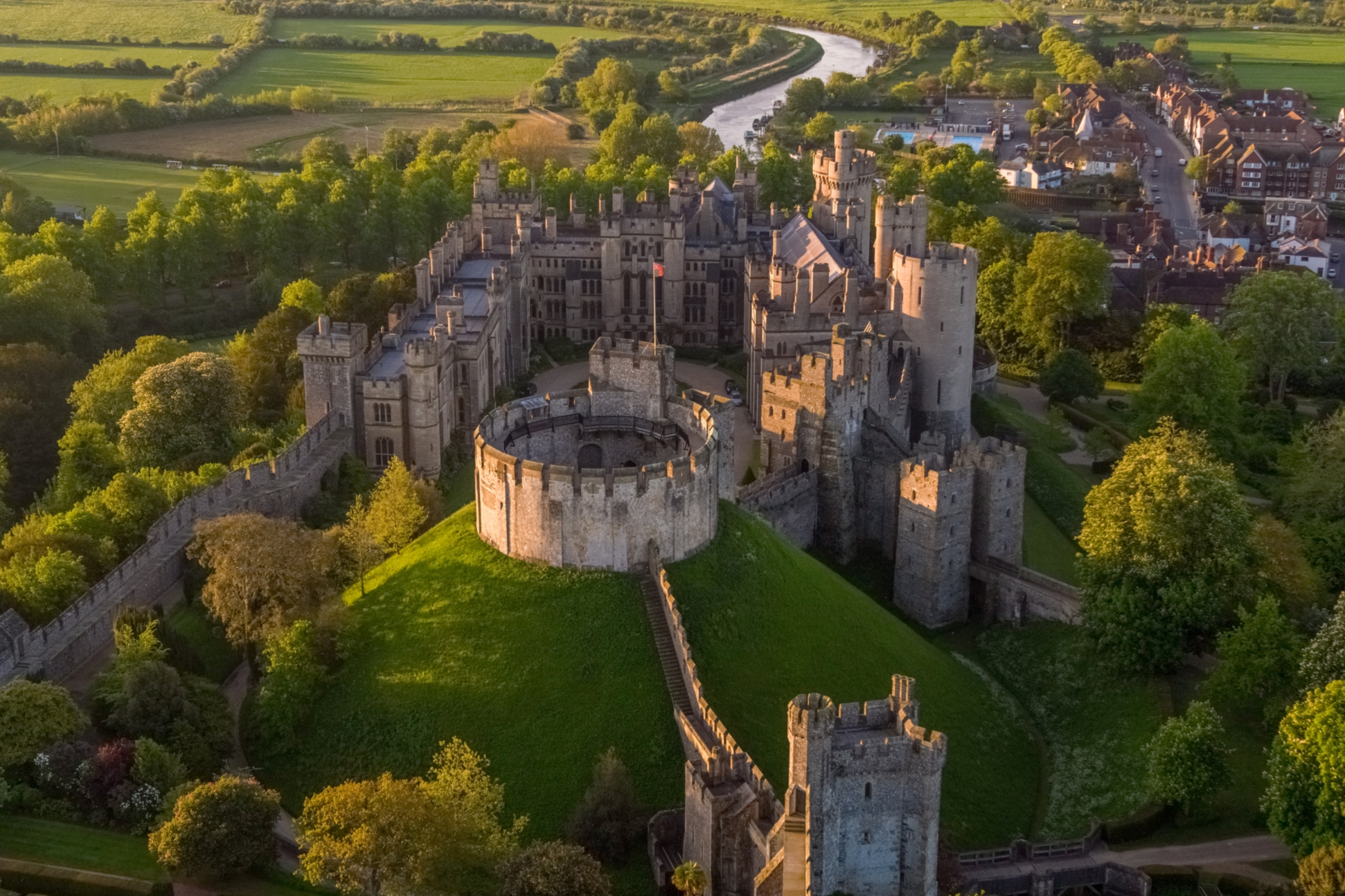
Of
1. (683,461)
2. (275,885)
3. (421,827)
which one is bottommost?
(275,885)

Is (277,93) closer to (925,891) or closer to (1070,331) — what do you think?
(1070,331)

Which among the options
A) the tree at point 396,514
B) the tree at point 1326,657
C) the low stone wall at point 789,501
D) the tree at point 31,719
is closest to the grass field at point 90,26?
the tree at point 396,514

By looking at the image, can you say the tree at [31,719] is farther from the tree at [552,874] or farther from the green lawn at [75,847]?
the tree at [552,874]

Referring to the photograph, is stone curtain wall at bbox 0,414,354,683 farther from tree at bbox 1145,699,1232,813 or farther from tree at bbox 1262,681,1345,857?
tree at bbox 1262,681,1345,857

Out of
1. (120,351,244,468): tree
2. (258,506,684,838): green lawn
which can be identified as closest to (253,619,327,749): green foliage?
(258,506,684,838): green lawn

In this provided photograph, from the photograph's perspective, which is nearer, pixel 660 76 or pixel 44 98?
pixel 44 98

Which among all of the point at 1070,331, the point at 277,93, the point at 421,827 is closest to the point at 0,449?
the point at 421,827
